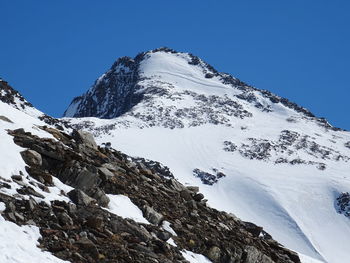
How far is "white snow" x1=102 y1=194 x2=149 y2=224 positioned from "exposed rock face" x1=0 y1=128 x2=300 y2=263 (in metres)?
0.33

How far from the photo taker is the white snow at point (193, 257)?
20.5 metres

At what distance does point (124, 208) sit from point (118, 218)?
1693mm

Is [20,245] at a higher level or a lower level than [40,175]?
lower

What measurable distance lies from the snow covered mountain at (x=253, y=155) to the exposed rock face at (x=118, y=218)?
2738 inches

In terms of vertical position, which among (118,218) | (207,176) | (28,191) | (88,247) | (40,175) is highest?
(207,176)

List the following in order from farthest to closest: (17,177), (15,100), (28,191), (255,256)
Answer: (15,100)
(255,256)
(17,177)
(28,191)

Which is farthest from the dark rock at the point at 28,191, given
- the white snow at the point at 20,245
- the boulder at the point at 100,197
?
the boulder at the point at 100,197

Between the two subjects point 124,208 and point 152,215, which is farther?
point 152,215

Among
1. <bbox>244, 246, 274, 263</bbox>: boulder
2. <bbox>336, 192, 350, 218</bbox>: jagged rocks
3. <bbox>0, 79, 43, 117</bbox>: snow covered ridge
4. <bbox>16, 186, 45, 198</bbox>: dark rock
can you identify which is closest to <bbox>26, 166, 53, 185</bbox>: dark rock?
<bbox>16, 186, 45, 198</bbox>: dark rock

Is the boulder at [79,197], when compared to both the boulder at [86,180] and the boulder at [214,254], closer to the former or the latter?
the boulder at [86,180]

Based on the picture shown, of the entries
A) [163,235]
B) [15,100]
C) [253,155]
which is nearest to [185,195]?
[163,235]

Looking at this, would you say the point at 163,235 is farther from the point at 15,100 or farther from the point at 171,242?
the point at 15,100

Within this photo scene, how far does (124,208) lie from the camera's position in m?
21.8

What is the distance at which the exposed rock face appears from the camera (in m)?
16.8
